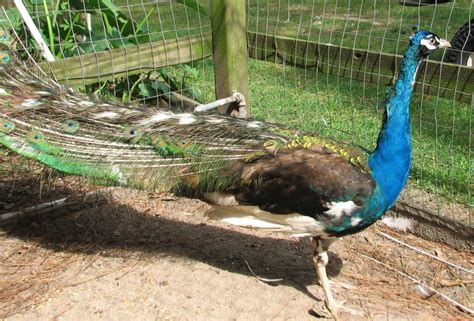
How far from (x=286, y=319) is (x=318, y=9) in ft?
27.4

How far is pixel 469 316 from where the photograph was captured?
3262 mm

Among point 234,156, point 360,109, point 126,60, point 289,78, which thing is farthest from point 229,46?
point 289,78

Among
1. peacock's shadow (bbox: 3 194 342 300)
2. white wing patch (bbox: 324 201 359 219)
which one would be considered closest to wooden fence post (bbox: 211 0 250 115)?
peacock's shadow (bbox: 3 194 342 300)

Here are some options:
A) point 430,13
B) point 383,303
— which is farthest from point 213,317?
point 430,13

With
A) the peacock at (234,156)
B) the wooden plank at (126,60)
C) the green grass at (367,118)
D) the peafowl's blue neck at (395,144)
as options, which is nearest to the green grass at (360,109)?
the green grass at (367,118)

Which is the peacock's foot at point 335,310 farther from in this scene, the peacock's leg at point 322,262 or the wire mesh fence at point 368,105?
the wire mesh fence at point 368,105

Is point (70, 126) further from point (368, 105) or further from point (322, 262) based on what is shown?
point (368, 105)

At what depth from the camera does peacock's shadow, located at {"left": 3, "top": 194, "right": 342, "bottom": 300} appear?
3.75 meters

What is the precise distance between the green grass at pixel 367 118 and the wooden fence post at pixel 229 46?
47 centimetres

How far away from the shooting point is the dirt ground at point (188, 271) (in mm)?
3248

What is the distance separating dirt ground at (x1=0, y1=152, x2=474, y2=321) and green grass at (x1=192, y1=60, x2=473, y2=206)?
72cm

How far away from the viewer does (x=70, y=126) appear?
347cm

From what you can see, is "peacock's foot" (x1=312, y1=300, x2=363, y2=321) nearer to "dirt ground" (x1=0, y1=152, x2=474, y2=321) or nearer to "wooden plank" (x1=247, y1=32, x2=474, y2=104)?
"dirt ground" (x1=0, y1=152, x2=474, y2=321)

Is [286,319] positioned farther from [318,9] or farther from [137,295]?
[318,9]
